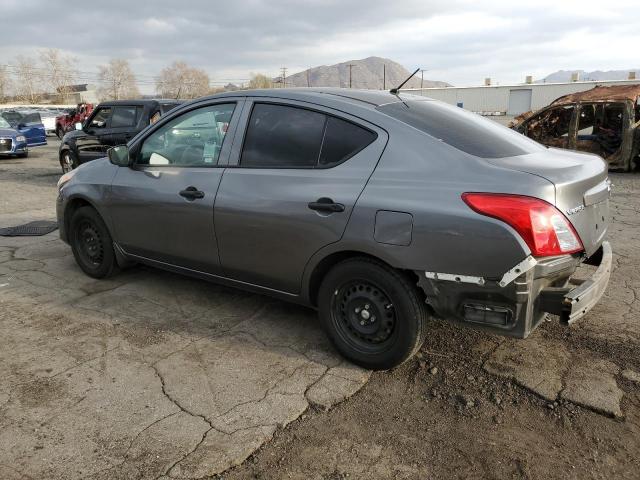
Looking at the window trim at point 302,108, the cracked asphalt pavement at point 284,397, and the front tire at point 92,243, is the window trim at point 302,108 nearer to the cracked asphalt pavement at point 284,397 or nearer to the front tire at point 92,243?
the cracked asphalt pavement at point 284,397

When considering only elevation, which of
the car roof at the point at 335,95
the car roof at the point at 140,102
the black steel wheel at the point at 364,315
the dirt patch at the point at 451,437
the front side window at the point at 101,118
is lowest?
the dirt patch at the point at 451,437

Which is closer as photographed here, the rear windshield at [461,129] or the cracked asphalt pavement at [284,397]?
the cracked asphalt pavement at [284,397]

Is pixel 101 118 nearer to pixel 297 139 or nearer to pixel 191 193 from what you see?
pixel 191 193

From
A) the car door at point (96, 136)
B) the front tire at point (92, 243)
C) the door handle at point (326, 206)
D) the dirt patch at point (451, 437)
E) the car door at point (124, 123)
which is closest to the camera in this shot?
the dirt patch at point (451, 437)

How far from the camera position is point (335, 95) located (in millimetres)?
3338

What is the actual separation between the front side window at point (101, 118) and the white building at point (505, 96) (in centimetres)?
3989

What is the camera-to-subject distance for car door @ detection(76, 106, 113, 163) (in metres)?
9.99

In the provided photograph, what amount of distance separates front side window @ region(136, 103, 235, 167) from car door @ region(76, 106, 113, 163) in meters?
6.47

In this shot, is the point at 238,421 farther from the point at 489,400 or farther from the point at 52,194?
the point at 52,194

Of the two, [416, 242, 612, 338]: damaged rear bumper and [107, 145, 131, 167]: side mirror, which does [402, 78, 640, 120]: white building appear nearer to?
[107, 145, 131, 167]: side mirror

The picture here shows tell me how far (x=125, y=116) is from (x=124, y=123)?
0.15 meters

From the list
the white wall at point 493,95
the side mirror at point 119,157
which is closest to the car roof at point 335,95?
the side mirror at point 119,157

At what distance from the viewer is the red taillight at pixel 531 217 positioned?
244 cm

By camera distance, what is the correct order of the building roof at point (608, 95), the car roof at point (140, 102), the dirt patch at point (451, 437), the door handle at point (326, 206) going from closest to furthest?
the dirt patch at point (451, 437) → the door handle at point (326, 206) → the car roof at point (140, 102) → the building roof at point (608, 95)
